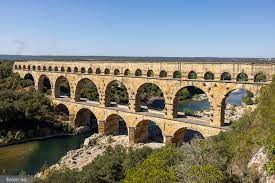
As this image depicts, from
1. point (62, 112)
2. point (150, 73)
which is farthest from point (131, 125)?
point (62, 112)

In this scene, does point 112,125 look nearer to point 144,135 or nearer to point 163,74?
point 144,135

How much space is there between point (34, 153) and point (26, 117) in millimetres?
6901

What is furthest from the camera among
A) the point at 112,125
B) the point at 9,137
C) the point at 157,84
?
the point at 112,125

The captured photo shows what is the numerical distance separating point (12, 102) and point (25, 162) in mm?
11788

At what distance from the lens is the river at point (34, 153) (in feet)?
96.5

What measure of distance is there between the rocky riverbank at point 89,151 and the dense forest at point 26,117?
21.7 feet

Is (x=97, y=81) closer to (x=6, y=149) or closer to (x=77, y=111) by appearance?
(x=77, y=111)

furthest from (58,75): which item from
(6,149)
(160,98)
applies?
(160,98)

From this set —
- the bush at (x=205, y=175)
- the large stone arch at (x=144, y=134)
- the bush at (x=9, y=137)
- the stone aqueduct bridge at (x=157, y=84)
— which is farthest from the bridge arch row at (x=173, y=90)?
the bush at (x=205, y=175)

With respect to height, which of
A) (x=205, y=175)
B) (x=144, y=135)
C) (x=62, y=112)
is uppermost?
(x=205, y=175)

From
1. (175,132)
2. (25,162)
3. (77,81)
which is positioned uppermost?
(77,81)

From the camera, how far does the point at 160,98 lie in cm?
6731

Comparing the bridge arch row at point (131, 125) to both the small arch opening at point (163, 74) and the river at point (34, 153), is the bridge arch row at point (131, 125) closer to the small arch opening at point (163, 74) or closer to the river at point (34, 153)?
the river at point (34, 153)

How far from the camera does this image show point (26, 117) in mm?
38719
